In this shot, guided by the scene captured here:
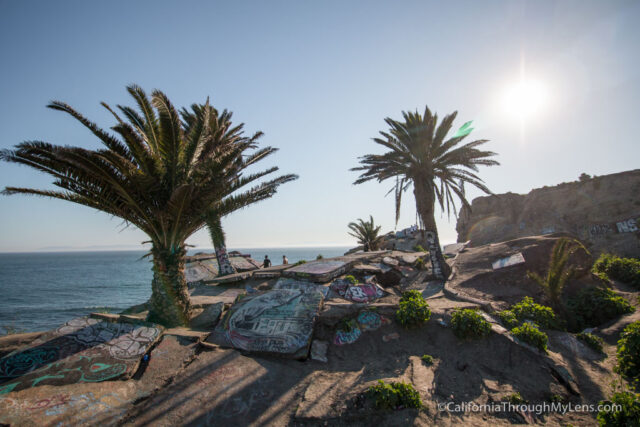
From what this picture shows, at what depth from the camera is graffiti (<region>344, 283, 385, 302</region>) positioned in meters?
10.1

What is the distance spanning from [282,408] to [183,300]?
16.3 ft

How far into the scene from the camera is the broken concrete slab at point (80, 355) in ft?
16.3

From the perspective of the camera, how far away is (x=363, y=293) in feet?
34.0

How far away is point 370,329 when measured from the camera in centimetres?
746

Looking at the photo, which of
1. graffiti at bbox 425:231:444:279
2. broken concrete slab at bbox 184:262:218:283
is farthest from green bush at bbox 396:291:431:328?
broken concrete slab at bbox 184:262:218:283

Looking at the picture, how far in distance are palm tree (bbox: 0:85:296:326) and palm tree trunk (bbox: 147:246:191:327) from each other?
0.03 m

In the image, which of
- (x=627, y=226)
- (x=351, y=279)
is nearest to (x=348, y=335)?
(x=351, y=279)

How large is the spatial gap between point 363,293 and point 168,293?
7.07 m

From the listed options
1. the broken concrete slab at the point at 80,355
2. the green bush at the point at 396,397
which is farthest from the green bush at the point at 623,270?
the broken concrete slab at the point at 80,355

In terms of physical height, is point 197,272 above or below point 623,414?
above

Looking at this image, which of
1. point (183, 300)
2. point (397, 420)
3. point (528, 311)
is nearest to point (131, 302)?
point (183, 300)

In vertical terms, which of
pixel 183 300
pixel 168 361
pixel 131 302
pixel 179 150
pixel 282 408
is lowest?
pixel 131 302

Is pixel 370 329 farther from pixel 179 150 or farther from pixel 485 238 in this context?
pixel 485 238

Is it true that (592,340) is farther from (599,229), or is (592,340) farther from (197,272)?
(599,229)
